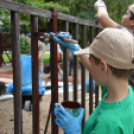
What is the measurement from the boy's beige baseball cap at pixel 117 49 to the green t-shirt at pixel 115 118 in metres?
0.19

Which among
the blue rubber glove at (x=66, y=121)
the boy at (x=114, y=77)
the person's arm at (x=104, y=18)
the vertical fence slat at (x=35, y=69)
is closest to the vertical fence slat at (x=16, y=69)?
the vertical fence slat at (x=35, y=69)

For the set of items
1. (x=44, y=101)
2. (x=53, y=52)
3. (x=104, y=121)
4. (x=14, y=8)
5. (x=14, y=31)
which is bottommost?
(x=44, y=101)

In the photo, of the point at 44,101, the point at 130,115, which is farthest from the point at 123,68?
the point at 44,101

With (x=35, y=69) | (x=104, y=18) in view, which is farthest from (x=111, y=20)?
(x=35, y=69)

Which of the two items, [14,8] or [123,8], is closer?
[14,8]

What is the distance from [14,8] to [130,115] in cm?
93

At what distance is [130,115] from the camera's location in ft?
3.14

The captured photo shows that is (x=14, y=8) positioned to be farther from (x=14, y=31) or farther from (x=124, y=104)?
(x=124, y=104)

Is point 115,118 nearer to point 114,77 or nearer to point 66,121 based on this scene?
point 114,77

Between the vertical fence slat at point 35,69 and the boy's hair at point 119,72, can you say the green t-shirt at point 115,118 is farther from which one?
the vertical fence slat at point 35,69

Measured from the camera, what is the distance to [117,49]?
967 millimetres

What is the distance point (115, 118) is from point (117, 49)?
0.34 metres

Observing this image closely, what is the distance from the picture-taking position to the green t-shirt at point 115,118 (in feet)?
2.92

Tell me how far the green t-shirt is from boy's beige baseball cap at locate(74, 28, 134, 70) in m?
0.19
